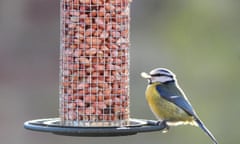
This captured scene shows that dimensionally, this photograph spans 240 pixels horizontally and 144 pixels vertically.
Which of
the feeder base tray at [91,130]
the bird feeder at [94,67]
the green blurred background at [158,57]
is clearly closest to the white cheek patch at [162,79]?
the bird feeder at [94,67]

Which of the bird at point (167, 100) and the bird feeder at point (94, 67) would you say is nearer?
the bird feeder at point (94, 67)

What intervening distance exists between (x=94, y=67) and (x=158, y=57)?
6.02 metres

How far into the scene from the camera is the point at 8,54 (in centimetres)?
1330

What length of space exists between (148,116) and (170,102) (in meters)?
4.93

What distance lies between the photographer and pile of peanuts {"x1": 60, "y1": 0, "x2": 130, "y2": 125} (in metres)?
7.21

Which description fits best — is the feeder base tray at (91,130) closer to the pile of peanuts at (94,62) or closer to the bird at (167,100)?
the pile of peanuts at (94,62)

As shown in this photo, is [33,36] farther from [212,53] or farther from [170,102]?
[170,102]

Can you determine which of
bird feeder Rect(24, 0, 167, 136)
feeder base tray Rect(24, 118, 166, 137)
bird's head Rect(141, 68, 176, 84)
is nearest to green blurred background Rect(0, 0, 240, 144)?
bird's head Rect(141, 68, 176, 84)

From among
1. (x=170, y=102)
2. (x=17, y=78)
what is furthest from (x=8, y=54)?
(x=170, y=102)

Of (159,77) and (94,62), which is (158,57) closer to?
(159,77)

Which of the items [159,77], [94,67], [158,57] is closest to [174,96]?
[159,77]

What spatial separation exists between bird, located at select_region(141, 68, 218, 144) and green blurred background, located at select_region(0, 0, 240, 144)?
527cm

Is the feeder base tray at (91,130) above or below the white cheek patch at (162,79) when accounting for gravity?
below

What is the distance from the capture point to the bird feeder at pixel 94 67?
7.21 meters
